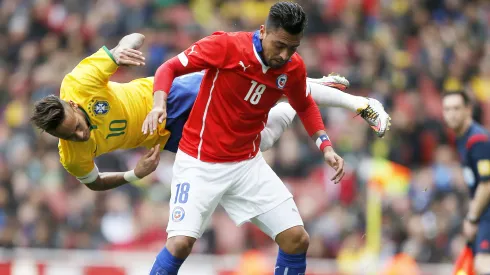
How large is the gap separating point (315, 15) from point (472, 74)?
2626mm

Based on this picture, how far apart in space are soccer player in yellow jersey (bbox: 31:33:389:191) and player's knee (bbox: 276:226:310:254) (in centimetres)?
94

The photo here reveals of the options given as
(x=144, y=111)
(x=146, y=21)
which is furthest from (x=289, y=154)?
(x=144, y=111)

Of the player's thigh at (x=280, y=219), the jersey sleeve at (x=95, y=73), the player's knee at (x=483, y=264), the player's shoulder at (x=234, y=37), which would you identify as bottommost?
the player's knee at (x=483, y=264)

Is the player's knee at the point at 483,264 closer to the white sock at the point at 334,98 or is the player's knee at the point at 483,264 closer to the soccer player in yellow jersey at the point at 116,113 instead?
the soccer player in yellow jersey at the point at 116,113

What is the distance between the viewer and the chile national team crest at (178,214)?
7977 millimetres

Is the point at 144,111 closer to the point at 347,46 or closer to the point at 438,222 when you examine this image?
the point at 438,222

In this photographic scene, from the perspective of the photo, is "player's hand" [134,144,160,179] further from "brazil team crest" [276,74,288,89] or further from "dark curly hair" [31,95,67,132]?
"brazil team crest" [276,74,288,89]

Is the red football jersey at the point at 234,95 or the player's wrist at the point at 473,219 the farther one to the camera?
the player's wrist at the point at 473,219

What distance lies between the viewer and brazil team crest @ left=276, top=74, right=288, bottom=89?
7.92 meters

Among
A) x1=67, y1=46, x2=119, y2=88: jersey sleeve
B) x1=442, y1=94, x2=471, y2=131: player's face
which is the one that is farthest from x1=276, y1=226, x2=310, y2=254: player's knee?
x1=442, y1=94, x2=471, y2=131: player's face

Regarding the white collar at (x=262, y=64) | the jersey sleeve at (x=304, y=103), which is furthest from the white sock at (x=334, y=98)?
the white collar at (x=262, y=64)

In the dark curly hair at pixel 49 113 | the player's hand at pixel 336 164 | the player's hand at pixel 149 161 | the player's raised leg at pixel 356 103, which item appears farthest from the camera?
the player's raised leg at pixel 356 103

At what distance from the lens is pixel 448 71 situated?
16.5 m

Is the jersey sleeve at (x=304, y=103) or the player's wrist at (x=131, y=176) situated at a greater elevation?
the jersey sleeve at (x=304, y=103)
